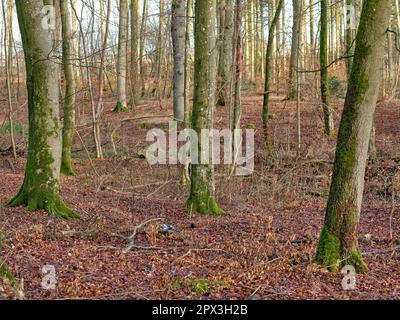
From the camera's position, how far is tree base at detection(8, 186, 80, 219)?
9.01 meters

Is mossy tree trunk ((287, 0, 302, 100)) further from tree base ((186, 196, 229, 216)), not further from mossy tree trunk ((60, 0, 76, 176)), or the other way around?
tree base ((186, 196, 229, 216))

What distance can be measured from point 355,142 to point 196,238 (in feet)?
10.6

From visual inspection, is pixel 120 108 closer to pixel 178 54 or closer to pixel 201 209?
pixel 178 54

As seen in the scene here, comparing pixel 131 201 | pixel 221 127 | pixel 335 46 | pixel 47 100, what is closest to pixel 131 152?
pixel 221 127

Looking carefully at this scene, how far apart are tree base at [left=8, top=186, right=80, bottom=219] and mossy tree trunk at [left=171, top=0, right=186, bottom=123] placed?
4148 mm

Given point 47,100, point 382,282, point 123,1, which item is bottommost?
point 382,282

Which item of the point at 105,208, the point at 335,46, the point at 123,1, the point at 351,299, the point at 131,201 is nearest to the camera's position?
the point at 351,299

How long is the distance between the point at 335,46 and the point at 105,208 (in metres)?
32.8

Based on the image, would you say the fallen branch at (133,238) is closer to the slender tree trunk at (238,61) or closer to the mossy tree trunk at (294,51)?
the slender tree trunk at (238,61)

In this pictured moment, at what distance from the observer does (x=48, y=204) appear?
9.05 m

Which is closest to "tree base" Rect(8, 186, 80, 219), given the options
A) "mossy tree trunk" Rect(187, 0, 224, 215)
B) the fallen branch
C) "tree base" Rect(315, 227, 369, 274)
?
Answer: the fallen branch

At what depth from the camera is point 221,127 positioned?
20969 millimetres
